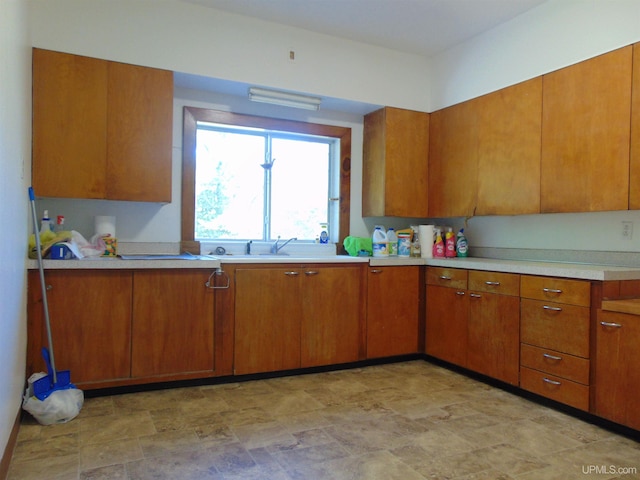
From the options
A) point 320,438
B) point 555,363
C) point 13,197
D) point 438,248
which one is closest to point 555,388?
point 555,363

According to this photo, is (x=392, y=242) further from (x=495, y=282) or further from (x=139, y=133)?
(x=139, y=133)

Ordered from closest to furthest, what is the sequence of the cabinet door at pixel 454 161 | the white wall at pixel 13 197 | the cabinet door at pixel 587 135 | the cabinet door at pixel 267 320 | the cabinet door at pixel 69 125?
the white wall at pixel 13 197 → the cabinet door at pixel 587 135 → the cabinet door at pixel 69 125 → the cabinet door at pixel 267 320 → the cabinet door at pixel 454 161

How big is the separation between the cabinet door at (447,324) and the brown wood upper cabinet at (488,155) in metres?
0.70

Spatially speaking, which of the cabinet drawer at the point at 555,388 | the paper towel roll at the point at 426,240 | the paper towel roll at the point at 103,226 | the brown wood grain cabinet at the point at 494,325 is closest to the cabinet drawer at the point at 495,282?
the brown wood grain cabinet at the point at 494,325

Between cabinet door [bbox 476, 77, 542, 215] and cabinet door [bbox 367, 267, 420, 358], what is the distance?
809 millimetres

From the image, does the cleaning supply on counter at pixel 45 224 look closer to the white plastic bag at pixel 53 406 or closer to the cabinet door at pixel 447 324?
the white plastic bag at pixel 53 406

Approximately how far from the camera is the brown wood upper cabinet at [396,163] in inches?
→ 155

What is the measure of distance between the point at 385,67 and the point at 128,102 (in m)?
2.15

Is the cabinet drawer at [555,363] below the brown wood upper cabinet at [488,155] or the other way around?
below

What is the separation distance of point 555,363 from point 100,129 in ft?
10.3

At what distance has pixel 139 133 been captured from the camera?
3039 millimetres

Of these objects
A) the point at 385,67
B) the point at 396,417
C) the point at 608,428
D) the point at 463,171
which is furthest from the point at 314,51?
the point at 608,428

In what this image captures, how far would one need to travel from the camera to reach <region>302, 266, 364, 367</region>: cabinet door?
10.8ft

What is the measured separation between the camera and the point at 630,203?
2.61 metres
